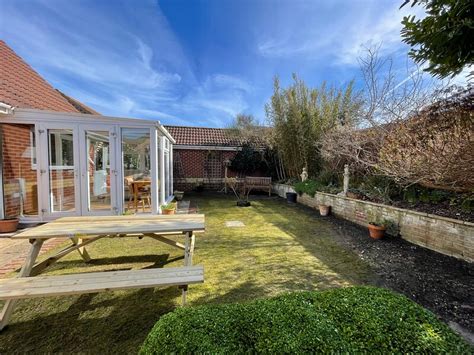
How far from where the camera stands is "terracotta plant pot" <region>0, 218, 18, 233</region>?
4.30m

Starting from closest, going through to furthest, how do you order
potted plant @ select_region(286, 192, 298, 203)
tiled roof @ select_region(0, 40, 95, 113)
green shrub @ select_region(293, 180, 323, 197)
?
tiled roof @ select_region(0, 40, 95, 113), green shrub @ select_region(293, 180, 323, 197), potted plant @ select_region(286, 192, 298, 203)

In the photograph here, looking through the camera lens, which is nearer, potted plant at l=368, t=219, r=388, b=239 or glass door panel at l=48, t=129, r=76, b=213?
potted plant at l=368, t=219, r=388, b=239

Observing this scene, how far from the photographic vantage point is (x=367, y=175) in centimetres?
586

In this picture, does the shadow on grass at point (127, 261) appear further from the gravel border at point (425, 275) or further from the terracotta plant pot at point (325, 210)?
the terracotta plant pot at point (325, 210)

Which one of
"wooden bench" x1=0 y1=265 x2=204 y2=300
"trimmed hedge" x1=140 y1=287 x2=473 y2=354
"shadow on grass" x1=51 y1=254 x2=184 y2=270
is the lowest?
"shadow on grass" x1=51 y1=254 x2=184 y2=270

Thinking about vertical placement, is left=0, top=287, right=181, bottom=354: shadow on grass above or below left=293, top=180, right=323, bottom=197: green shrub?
below

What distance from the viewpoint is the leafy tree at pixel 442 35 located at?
2.01 m

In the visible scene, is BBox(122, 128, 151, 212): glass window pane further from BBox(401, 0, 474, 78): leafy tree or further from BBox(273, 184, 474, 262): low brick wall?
BBox(273, 184, 474, 262): low brick wall

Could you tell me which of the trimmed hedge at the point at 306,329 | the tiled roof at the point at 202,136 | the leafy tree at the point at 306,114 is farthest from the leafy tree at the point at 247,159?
the trimmed hedge at the point at 306,329

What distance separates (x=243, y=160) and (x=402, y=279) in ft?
30.0

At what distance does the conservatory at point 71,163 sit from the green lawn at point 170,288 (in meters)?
1.62

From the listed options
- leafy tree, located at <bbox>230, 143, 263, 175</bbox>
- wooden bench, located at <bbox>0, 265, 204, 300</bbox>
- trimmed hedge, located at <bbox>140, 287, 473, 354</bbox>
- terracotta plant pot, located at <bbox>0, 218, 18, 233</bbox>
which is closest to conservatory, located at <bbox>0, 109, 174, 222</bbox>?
terracotta plant pot, located at <bbox>0, 218, 18, 233</bbox>

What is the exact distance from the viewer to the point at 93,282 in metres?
1.78

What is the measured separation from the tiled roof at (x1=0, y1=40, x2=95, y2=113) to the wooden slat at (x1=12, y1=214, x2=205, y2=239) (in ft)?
13.4
